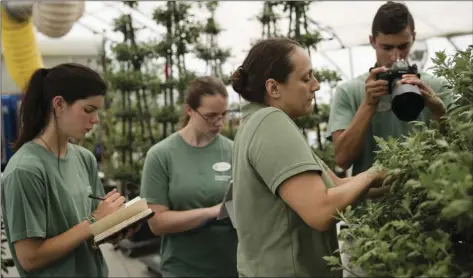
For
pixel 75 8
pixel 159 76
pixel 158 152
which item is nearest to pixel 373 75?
pixel 158 152

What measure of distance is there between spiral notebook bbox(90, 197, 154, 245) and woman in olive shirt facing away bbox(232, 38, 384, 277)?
1.51ft

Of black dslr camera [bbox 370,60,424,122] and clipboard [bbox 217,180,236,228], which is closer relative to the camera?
black dslr camera [bbox 370,60,424,122]

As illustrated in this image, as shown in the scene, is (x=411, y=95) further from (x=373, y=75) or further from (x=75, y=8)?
(x=75, y=8)

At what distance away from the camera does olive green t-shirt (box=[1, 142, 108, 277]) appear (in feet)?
5.30

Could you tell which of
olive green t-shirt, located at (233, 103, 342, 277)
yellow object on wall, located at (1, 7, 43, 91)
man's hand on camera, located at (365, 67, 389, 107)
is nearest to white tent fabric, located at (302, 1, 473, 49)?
yellow object on wall, located at (1, 7, 43, 91)

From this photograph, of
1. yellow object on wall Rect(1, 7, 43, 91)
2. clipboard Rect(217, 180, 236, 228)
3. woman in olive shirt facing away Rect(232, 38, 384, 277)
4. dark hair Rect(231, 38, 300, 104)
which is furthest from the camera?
Answer: yellow object on wall Rect(1, 7, 43, 91)

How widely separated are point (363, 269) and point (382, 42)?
3.95ft

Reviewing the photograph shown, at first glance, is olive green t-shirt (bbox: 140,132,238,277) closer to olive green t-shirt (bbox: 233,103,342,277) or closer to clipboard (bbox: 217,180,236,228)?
clipboard (bbox: 217,180,236,228)

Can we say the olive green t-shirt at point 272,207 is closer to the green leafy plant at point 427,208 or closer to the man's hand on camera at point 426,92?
the green leafy plant at point 427,208

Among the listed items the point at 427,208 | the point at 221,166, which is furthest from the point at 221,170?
the point at 427,208

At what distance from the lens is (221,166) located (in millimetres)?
2285

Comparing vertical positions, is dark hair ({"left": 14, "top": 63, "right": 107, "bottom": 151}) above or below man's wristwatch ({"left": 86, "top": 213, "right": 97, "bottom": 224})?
above

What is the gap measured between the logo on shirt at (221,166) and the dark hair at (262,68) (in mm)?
952

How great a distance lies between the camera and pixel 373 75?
176cm
